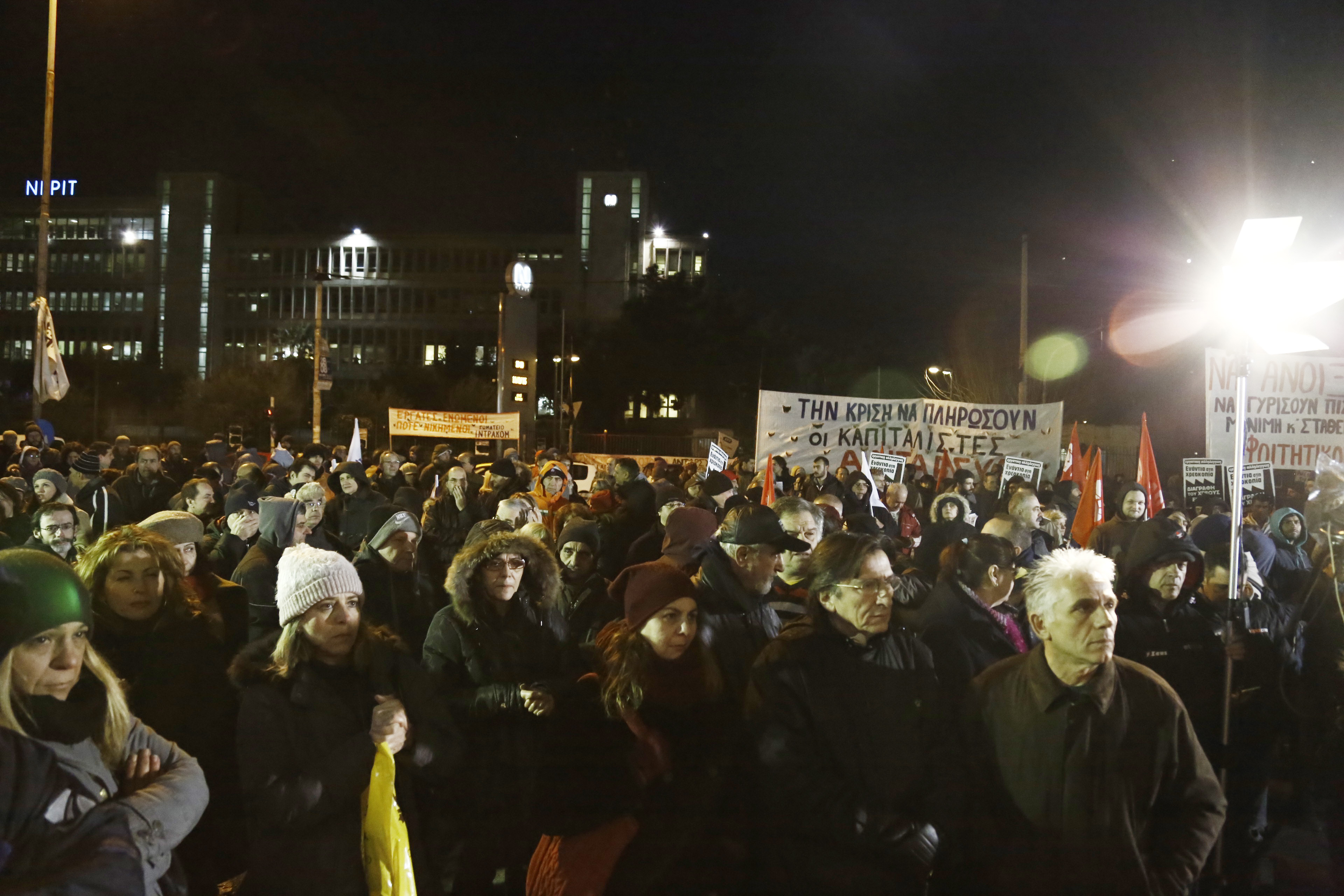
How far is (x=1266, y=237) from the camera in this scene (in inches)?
195

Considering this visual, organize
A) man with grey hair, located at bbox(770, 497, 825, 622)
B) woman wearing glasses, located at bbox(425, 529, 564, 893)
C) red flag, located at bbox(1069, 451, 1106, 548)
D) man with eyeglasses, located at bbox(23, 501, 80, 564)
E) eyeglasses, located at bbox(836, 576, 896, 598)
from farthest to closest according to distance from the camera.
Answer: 1. red flag, located at bbox(1069, 451, 1106, 548)
2. man with eyeglasses, located at bbox(23, 501, 80, 564)
3. man with grey hair, located at bbox(770, 497, 825, 622)
4. woman wearing glasses, located at bbox(425, 529, 564, 893)
5. eyeglasses, located at bbox(836, 576, 896, 598)

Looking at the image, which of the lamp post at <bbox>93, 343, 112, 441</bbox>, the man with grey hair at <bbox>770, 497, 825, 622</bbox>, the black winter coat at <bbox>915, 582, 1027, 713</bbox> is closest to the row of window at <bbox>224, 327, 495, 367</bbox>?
the lamp post at <bbox>93, 343, 112, 441</bbox>

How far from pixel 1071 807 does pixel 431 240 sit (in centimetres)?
9739

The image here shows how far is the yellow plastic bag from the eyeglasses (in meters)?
1.51

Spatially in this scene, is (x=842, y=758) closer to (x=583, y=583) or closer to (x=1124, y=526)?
(x=583, y=583)

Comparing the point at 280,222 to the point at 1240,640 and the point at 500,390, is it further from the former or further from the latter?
the point at 1240,640

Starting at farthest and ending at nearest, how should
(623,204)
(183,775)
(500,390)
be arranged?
(623,204) < (500,390) < (183,775)

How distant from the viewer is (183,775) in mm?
2537

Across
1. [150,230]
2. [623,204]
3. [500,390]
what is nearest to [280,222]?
[150,230]

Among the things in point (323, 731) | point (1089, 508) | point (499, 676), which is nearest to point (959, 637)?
point (499, 676)

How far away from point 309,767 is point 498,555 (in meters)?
1.29

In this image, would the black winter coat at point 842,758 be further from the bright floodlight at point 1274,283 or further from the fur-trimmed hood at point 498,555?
the bright floodlight at point 1274,283

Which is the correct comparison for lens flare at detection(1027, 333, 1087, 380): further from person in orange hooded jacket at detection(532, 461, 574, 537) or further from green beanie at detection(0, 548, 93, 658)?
green beanie at detection(0, 548, 93, 658)

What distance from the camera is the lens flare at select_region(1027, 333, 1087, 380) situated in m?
39.4
